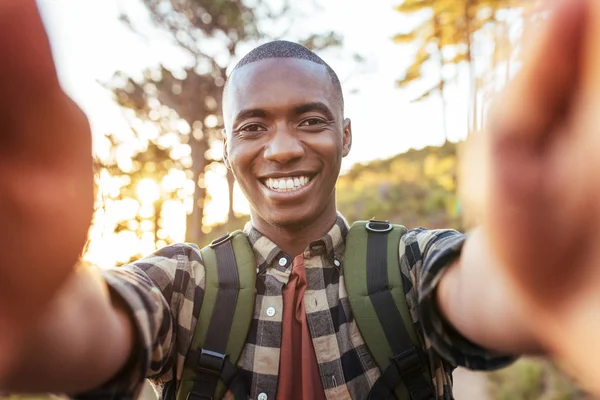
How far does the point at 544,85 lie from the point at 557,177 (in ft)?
0.35

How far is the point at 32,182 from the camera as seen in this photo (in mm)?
554

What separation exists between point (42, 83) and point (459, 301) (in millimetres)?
798

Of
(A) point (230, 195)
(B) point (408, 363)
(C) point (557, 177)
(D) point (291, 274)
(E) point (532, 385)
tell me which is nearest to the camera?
(C) point (557, 177)

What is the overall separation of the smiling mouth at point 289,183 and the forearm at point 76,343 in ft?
2.80

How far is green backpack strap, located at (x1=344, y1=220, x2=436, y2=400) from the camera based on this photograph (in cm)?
128

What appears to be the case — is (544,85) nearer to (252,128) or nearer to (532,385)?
(252,128)

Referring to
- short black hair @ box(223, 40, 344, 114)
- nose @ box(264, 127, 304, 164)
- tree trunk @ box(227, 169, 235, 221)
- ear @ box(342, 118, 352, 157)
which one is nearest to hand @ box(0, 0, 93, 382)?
nose @ box(264, 127, 304, 164)

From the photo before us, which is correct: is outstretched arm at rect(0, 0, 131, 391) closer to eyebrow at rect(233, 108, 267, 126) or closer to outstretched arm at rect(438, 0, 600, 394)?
outstretched arm at rect(438, 0, 600, 394)

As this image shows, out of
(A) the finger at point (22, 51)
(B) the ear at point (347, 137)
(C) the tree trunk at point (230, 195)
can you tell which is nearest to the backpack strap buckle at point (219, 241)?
(B) the ear at point (347, 137)

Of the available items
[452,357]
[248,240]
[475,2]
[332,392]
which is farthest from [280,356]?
[475,2]

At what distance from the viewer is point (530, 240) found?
0.55m

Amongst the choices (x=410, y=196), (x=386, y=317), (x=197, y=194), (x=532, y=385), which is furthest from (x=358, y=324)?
(x=410, y=196)

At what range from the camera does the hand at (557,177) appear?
50cm

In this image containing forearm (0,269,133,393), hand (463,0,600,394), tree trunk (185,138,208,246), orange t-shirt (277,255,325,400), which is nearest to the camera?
hand (463,0,600,394)
